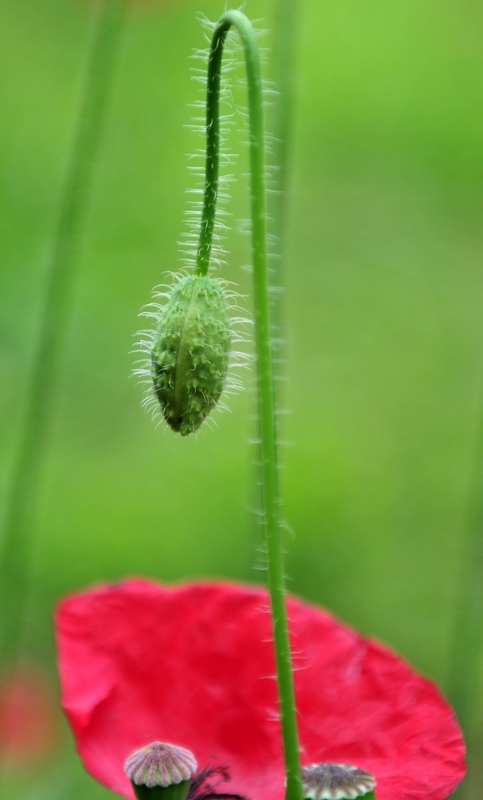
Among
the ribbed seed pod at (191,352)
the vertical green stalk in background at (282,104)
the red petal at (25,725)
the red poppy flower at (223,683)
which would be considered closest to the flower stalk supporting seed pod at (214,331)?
the ribbed seed pod at (191,352)

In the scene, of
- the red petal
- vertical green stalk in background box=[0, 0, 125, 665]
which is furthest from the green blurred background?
vertical green stalk in background box=[0, 0, 125, 665]

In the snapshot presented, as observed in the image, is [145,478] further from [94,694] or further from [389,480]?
[94,694]

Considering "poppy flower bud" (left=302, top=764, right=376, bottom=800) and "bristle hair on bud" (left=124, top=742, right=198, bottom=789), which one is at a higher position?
"poppy flower bud" (left=302, top=764, right=376, bottom=800)

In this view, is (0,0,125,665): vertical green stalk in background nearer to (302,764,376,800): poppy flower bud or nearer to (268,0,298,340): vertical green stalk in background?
(268,0,298,340): vertical green stalk in background

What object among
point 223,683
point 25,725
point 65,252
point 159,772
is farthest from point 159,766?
point 25,725

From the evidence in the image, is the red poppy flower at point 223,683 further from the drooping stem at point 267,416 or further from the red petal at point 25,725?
the red petal at point 25,725

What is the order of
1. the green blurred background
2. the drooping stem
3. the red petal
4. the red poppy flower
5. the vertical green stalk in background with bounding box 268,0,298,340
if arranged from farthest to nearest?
1. the green blurred background
2. the red petal
3. the vertical green stalk in background with bounding box 268,0,298,340
4. the red poppy flower
5. the drooping stem
